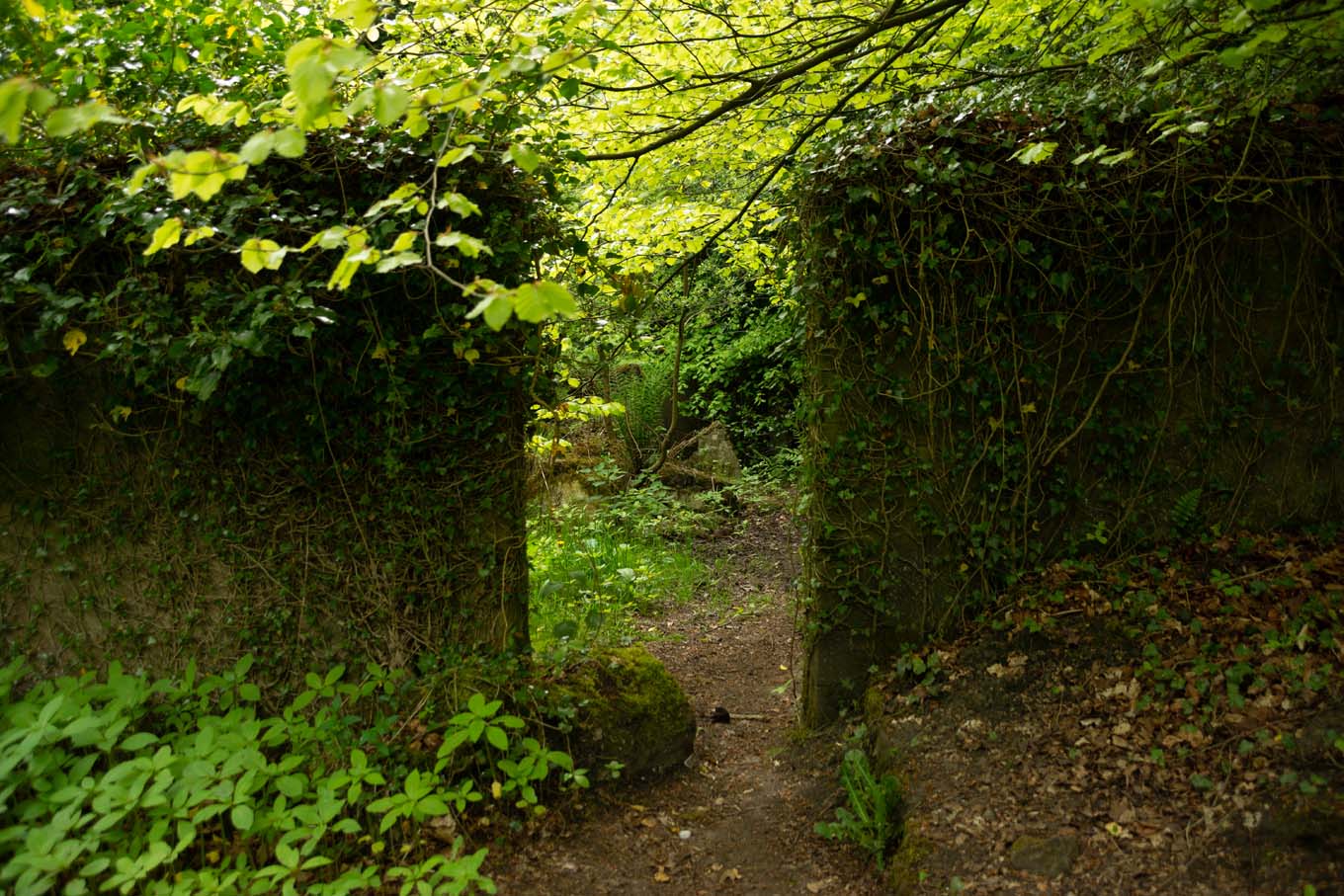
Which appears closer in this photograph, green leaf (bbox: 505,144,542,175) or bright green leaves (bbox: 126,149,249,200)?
bright green leaves (bbox: 126,149,249,200)

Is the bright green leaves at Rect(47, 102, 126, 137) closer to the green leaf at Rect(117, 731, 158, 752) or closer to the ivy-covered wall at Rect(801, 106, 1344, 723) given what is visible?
the green leaf at Rect(117, 731, 158, 752)

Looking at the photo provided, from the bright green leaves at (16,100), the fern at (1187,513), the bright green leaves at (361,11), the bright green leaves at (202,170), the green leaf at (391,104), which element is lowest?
the fern at (1187,513)

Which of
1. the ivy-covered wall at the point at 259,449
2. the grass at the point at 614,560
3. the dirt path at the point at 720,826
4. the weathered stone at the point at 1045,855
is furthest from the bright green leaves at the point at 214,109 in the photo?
the weathered stone at the point at 1045,855

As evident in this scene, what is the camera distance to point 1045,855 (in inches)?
110

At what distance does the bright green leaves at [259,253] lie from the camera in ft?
7.15

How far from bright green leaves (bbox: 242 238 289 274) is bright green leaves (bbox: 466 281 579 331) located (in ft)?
2.46

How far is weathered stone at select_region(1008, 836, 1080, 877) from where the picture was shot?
2.74m

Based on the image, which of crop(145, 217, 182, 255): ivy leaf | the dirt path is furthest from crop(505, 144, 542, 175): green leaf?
the dirt path

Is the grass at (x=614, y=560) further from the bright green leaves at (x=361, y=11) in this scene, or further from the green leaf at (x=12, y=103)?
the green leaf at (x=12, y=103)

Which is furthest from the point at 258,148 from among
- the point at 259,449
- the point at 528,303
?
the point at 259,449

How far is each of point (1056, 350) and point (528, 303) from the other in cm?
303

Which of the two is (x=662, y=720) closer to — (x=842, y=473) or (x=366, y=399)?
(x=842, y=473)

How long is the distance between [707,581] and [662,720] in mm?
3191

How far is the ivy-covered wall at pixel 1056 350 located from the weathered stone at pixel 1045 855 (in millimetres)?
1248
